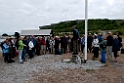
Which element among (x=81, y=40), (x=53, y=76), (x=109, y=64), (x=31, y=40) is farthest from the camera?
(x=81, y=40)

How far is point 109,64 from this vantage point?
12.8 metres

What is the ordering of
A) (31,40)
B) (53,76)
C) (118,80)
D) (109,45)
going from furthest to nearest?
(31,40) < (109,45) < (53,76) < (118,80)

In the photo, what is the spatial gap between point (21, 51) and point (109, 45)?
18.4 feet

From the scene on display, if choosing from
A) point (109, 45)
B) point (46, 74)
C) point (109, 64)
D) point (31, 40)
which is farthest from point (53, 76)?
point (31, 40)

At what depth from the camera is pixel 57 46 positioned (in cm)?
1770

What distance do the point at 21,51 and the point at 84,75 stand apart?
18.2 ft

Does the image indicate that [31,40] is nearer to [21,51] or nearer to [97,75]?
[21,51]

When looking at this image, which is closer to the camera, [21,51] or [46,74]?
[46,74]

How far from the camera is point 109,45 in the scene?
45.1 feet

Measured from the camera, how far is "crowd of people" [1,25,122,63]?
1334 cm

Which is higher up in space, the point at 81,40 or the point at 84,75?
the point at 81,40

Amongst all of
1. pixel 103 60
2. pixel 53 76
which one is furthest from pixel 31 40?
pixel 53 76

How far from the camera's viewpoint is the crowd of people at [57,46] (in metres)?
13.3

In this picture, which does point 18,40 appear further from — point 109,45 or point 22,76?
point 109,45
